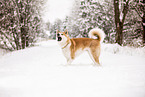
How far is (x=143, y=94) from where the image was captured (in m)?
2.38

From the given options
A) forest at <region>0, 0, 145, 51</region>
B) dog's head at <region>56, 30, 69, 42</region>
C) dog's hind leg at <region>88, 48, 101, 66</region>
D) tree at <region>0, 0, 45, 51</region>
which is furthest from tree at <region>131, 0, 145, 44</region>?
dog's head at <region>56, 30, 69, 42</region>

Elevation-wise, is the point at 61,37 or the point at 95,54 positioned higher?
the point at 61,37

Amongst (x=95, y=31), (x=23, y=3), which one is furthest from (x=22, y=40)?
(x=95, y=31)

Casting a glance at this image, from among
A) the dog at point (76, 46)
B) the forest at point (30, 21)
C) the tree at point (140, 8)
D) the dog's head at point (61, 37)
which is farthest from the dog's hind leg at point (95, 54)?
the tree at point (140, 8)

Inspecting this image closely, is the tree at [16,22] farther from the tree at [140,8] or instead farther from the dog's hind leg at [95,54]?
the tree at [140,8]

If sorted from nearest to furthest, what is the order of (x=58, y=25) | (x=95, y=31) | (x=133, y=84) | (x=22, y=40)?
Result: (x=133, y=84) < (x=95, y=31) < (x=22, y=40) < (x=58, y=25)

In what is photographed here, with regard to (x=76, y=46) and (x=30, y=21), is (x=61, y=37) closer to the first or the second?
(x=76, y=46)

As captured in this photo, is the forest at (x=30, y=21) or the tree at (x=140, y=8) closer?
the forest at (x=30, y=21)

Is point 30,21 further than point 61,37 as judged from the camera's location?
Yes

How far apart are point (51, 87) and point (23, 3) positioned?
1114cm

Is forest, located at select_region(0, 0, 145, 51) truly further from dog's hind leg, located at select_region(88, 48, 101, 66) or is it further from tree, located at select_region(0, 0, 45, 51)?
dog's hind leg, located at select_region(88, 48, 101, 66)

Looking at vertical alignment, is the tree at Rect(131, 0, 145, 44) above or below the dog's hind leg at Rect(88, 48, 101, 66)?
above

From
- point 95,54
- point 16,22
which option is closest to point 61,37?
point 95,54

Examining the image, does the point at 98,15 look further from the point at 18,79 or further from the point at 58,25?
the point at 58,25
